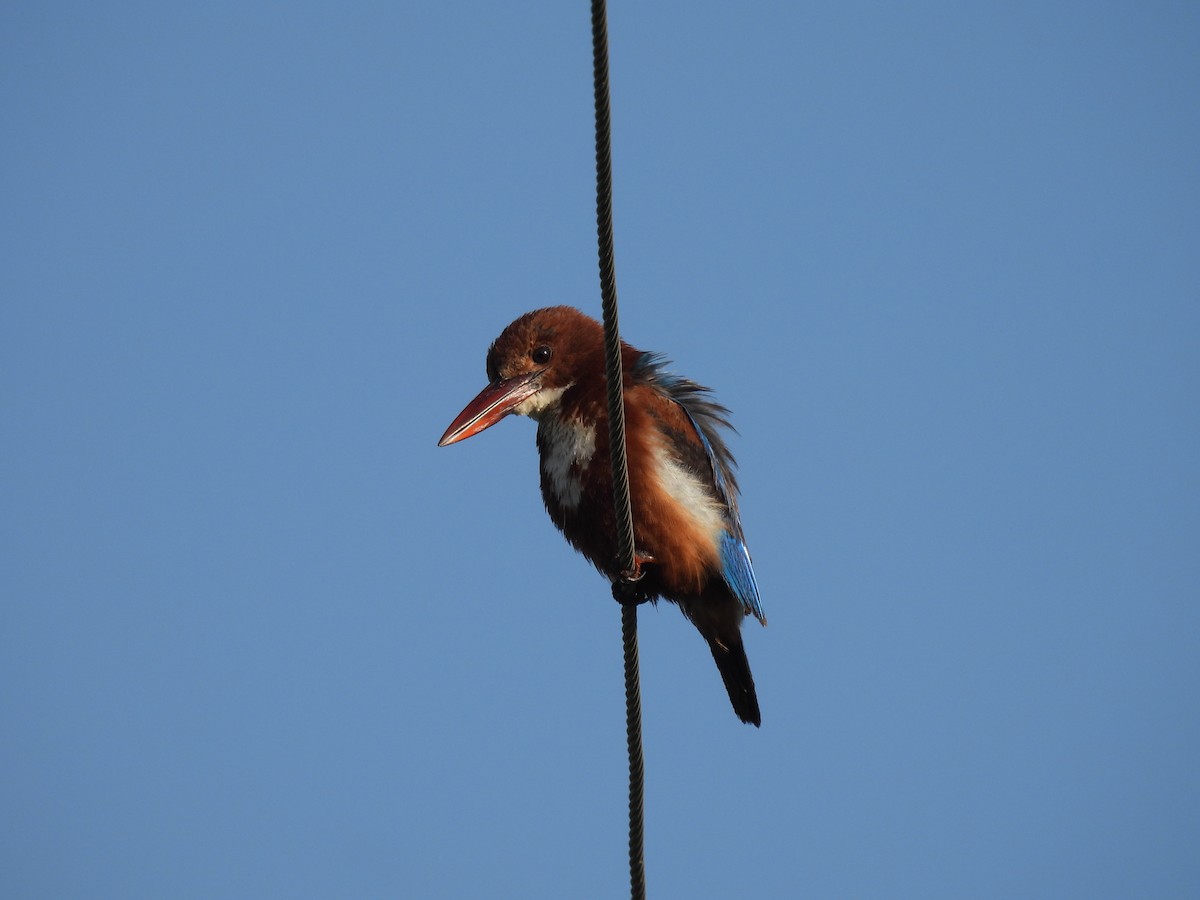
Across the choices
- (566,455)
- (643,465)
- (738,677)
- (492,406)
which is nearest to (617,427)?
(643,465)

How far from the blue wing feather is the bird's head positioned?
0.24m

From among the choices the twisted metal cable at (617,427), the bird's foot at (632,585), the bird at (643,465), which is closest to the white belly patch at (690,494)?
the bird at (643,465)

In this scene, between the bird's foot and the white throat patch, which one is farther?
the white throat patch

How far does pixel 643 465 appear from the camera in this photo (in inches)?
165

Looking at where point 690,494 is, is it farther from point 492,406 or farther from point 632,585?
point 492,406

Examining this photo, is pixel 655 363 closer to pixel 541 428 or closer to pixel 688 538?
pixel 541 428

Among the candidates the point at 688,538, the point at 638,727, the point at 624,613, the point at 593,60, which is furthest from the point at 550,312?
the point at 593,60

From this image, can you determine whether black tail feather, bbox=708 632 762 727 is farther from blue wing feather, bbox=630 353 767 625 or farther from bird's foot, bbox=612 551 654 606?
bird's foot, bbox=612 551 654 606

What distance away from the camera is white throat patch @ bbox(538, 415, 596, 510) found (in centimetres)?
429

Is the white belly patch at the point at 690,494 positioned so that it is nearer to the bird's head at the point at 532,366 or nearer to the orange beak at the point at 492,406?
the bird's head at the point at 532,366

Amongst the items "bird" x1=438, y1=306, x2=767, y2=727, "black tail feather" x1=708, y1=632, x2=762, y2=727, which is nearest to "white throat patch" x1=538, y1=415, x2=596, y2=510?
"bird" x1=438, y1=306, x2=767, y2=727

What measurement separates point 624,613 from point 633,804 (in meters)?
0.62

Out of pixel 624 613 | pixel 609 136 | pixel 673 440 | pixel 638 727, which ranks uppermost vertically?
pixel 609 136

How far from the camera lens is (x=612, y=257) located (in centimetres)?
270
